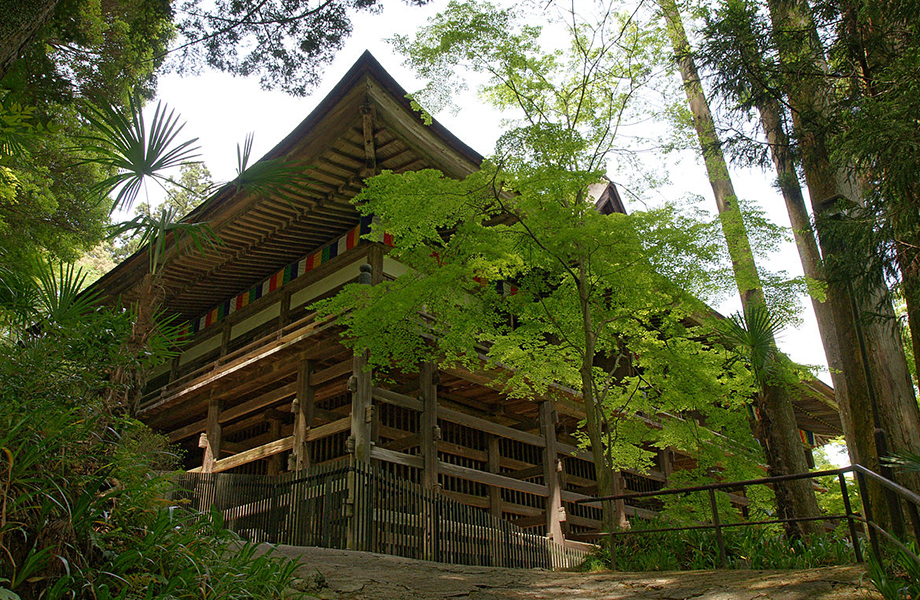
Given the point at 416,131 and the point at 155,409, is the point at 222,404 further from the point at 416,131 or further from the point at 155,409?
the point at 416,131

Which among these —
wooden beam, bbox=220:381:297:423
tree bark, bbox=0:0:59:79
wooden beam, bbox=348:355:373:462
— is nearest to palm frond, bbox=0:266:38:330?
tree bark, bbox=0:0:59:79

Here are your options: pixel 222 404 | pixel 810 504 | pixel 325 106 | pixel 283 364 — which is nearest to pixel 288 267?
pixel 283 364

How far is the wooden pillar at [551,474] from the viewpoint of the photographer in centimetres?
1260

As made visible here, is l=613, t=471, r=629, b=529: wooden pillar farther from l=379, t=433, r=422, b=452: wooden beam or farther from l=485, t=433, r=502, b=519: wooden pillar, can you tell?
l=379, t=433, r=422, b=452: wooden beam

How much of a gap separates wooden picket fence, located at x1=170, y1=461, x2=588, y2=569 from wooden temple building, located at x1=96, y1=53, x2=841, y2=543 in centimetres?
68

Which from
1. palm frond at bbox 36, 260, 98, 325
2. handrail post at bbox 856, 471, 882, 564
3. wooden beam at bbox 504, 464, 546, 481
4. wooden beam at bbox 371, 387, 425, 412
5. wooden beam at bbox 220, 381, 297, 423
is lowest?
handrail post at bbox 856, 471, 882, 564

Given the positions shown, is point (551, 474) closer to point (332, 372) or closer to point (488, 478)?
point (488, 478)

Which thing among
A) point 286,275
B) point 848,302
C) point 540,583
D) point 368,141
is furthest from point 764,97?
point 286,275

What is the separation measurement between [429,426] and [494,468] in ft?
7.25

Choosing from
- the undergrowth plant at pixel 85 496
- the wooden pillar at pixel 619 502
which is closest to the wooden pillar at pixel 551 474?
the wooden pillar at pixel 619 502

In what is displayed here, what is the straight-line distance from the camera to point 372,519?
8516 millimetres

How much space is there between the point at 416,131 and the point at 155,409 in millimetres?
→ 10142

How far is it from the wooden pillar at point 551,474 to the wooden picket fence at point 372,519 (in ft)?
9.41

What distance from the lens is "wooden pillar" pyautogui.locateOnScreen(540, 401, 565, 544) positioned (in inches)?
496
